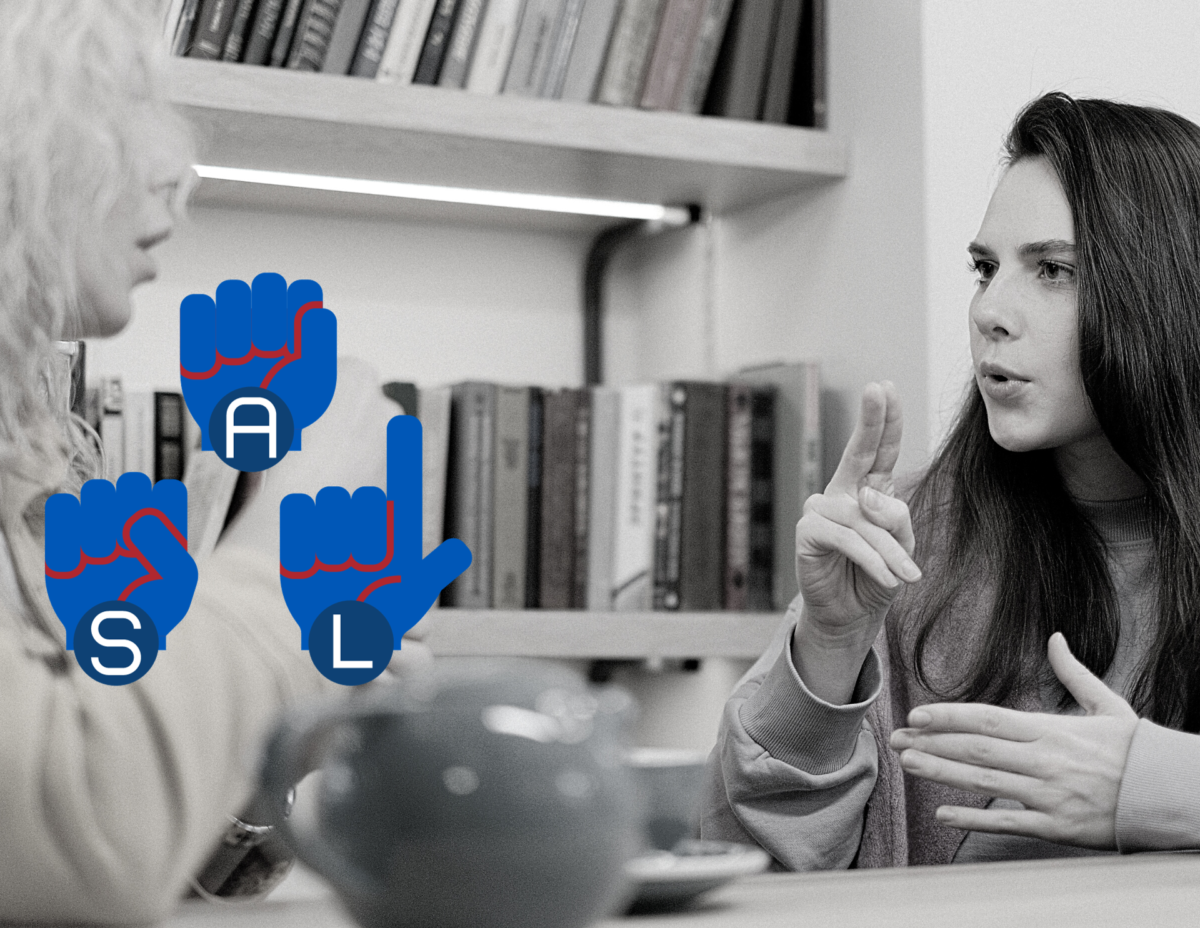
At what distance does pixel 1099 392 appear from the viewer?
4.11 feet

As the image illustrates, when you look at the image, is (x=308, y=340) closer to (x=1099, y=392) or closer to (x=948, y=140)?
(x=1099, y=392)

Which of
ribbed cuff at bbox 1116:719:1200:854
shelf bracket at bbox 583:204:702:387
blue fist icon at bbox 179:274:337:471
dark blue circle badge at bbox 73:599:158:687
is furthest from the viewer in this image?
shelf bracket at bbox 583:204:702:387

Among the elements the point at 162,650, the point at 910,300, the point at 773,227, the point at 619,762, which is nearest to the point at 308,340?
the point at 162,650

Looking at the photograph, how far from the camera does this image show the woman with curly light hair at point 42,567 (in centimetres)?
43

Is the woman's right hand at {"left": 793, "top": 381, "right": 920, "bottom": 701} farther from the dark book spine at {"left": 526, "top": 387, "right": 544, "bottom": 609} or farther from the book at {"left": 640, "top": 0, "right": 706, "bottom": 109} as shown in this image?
the book at {"left": 640, "top": 0, "right": 706, "bottom": 109}

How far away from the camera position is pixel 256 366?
44.0 inches

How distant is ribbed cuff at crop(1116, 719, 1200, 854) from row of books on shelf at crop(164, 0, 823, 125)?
107 centimetres

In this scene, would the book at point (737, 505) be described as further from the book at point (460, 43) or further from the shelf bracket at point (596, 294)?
the book at point (460, 43)

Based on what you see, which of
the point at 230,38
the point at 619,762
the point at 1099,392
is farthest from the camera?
the point at 230,38

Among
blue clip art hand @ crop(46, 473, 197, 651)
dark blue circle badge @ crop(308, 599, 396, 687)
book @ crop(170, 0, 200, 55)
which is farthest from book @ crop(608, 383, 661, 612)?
dark blue circle badge @ crop(308, 599, 396, 687)

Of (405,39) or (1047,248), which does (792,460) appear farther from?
(405,39)

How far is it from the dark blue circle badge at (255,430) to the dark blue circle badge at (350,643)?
9 cm

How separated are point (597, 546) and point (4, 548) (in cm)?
117

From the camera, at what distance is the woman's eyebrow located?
1274 mm
